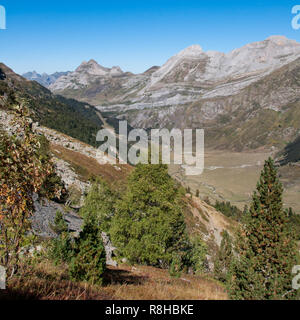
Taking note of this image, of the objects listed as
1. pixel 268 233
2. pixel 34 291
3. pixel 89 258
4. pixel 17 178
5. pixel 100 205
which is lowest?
pixel 100 205

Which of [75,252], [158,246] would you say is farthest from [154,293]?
[158,246]

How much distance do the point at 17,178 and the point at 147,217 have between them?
19957 mm

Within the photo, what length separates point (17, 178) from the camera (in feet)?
25.5

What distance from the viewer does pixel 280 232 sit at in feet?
81.1

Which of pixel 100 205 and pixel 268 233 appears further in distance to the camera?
pixel 100 205

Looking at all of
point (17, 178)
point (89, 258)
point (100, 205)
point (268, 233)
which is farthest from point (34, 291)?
point (100, 205)

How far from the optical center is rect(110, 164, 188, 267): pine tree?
2547cm

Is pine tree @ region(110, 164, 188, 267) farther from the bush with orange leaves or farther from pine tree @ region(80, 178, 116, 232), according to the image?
pine tree @ region(80, 178, 116, 232)

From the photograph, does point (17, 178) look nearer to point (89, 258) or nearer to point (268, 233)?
point (89, 258)

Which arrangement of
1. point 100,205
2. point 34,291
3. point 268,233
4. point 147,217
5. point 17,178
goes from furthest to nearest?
1. point 100,205
2. point 147,217
3. point 268,233
4. point 17,178
5. point 34,291

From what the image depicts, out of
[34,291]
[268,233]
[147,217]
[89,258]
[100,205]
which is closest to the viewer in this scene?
[34,291]

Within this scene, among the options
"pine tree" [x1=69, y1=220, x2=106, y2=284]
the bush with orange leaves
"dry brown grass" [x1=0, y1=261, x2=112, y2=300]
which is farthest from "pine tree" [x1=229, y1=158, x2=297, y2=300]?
the bush with orange leaves

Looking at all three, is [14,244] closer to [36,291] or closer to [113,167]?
[36,291]

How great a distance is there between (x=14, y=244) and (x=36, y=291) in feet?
5.76
